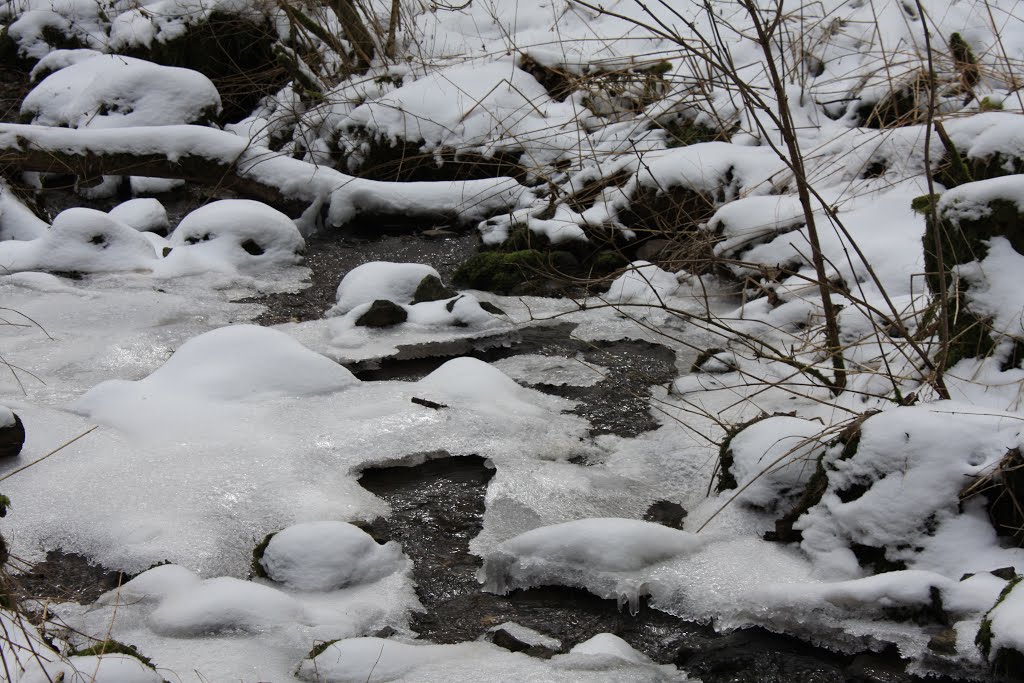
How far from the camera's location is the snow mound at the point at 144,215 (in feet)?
22.8

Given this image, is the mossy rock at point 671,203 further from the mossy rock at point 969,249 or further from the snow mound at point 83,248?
the snow mound at point 83,248

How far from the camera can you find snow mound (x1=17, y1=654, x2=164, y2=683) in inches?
71.7

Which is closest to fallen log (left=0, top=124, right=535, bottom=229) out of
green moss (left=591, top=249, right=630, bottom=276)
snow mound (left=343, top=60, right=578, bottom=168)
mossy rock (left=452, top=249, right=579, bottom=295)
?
snow mound (left=343, top=60, right=578, bottom=168)

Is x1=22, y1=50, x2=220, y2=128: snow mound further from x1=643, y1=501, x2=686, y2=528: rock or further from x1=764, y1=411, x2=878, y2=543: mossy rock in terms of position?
x1=764, y1=411, x2=878, y2=543: mossy rock

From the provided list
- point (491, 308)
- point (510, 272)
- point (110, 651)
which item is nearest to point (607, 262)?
point (510, 272)

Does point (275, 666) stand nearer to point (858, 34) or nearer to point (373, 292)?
point (373, 292)

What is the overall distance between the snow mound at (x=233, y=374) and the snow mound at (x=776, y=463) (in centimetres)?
192

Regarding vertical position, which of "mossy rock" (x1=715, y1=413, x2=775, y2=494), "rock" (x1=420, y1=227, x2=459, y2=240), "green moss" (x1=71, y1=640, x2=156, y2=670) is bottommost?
"rock" (x1=420, y1=227, x2=459, y2=240)

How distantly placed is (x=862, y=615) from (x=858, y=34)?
21.3ft

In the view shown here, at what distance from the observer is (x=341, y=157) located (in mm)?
7957

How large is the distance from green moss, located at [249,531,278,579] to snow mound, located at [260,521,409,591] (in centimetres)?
1

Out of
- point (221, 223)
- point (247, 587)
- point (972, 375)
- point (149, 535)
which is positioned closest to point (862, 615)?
point (972, 375)

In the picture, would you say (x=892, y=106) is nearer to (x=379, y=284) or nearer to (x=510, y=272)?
(x=510, y=272)

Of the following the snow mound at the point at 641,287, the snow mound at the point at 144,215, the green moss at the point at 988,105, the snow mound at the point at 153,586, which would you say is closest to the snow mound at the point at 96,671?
the snow mound at the point at 153,586
